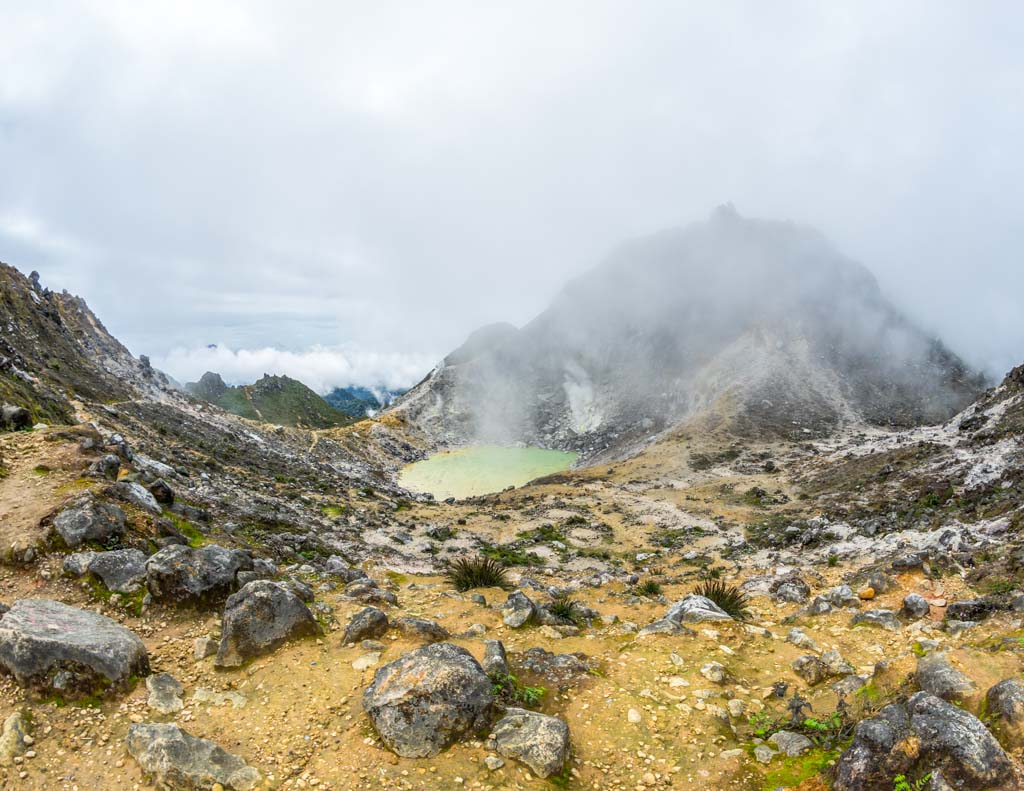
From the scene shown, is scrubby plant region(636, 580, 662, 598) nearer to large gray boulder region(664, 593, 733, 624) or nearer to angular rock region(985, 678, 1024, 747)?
large gray boulder region(664, 593, 733, 624)

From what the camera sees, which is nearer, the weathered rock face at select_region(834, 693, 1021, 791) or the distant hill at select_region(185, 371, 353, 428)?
the weathered rock face at select_region(834, 693, 1021, 791)

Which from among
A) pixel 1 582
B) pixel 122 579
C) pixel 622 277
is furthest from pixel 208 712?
pixel 622 277

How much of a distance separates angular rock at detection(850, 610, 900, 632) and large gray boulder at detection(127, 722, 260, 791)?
11.0m

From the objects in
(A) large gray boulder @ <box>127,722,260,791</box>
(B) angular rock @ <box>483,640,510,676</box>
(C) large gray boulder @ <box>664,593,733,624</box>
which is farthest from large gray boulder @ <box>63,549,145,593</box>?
(C) large gray boulder @ <box>664,593,733,624</box>

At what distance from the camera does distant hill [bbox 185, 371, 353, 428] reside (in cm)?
9844

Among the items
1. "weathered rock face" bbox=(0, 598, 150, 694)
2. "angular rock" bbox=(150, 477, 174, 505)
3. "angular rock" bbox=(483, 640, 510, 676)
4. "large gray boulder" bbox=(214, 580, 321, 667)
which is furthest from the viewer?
"angular rock" bbox=(150, 477, 174, 505)

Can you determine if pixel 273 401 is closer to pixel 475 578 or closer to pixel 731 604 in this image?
pixel 475 578

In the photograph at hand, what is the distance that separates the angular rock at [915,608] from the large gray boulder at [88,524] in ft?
54.5

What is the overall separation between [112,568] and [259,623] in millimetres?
3613

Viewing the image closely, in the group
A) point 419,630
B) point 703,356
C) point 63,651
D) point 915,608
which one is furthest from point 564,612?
point 703,356

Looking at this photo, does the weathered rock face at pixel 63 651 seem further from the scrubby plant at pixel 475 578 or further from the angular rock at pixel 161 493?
the angular rock at pixel 161 493

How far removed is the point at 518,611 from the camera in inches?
422

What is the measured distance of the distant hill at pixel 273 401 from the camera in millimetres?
98438

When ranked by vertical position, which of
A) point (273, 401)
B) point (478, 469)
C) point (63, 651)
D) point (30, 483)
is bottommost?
point (63, 651)
